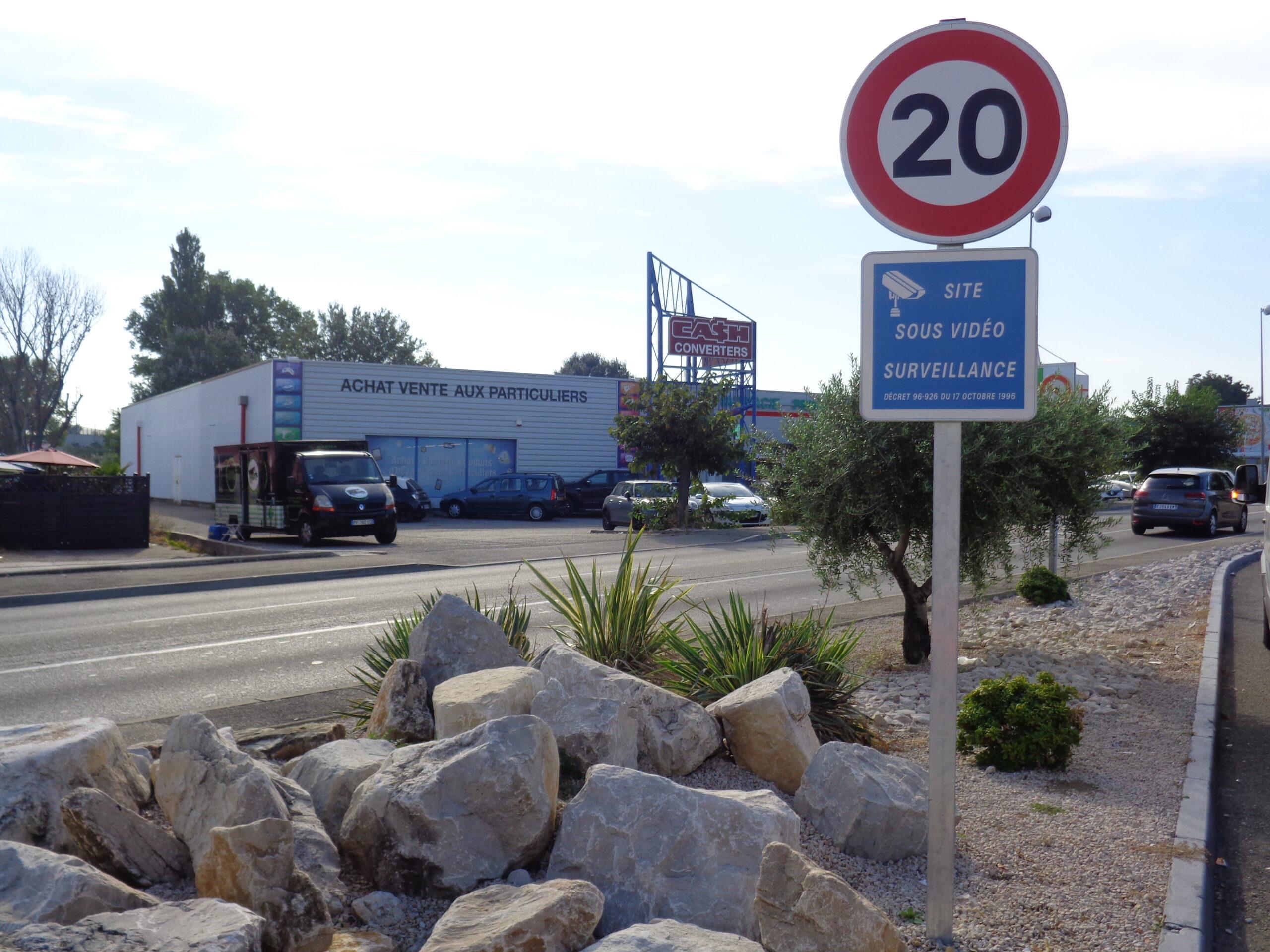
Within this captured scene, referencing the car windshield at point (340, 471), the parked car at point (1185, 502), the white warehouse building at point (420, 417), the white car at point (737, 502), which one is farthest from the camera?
the white warehouse building at point (420, 417)

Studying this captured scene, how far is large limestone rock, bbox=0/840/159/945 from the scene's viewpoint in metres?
2.59

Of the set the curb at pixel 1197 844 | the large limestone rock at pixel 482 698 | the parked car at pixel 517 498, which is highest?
the parked car at pixel 517 498

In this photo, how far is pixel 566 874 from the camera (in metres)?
3.18

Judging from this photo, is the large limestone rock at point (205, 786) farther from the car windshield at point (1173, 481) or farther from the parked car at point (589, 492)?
the parked car at point (589, 492)

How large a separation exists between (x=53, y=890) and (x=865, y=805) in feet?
8.61

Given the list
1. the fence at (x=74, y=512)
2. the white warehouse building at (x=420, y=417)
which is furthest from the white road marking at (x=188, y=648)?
the white warehouse building at (x=420, y=417)

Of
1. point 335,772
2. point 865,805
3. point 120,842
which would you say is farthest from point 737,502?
point 120,842

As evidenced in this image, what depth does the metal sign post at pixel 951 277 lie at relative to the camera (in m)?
3.07

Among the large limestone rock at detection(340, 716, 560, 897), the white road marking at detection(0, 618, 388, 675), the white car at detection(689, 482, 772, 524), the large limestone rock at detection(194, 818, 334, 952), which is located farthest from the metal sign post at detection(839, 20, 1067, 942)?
the white car at detection(689, 482, 772, 524)

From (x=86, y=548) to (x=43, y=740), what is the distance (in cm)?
1981

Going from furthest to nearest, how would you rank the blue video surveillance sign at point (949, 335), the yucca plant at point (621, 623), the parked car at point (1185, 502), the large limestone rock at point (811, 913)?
the parked car at point (1185, 502)
the yucca plant at point (621, 623)
the blue video surveillance sign at point (949, 335)
the large limestone rock at point (811, 913)

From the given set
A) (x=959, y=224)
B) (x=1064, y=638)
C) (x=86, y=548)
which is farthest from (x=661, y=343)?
(x=959, y=224)

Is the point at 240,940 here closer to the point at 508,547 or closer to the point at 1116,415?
the point at 1116,415

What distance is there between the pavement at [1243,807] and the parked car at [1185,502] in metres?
17.6
